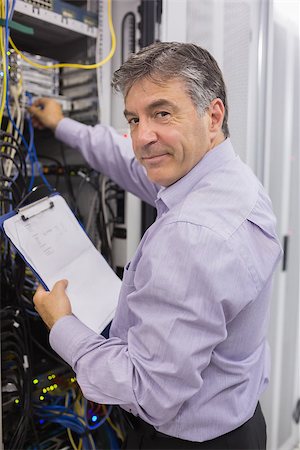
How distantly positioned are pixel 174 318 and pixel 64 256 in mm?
489

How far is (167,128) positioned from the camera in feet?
3.05

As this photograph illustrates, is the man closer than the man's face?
Yes

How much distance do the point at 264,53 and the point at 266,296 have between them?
3.73 feet

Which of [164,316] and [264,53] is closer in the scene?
[164,316]

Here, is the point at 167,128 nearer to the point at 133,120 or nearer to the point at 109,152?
the point at 133,120

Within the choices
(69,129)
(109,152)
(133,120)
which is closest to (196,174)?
(133,120)

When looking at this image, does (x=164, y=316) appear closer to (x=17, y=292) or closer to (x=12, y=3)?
(x=17, y=292)

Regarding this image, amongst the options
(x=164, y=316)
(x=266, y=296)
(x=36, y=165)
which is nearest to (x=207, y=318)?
(x=164, y=316)

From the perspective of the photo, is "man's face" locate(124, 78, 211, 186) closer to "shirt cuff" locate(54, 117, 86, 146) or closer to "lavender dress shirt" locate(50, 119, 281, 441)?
"lavender dress shirt" locate(50, 119, 281, 441)

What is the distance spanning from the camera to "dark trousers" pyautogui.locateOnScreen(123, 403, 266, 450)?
0.97 meters

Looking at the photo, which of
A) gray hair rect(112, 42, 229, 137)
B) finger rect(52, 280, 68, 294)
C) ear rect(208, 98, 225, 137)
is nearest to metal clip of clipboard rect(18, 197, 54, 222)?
finger rect(52, 280, 68, 294)

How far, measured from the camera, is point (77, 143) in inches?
57.1

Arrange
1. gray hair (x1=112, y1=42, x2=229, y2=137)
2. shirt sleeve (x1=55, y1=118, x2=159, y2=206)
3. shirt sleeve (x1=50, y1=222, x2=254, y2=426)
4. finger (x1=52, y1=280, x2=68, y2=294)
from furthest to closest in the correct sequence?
shirt sleeve (x1=55, y1=118, x2=159, y2=206), finger (x1=52, y1=280, x2=68, y2=294), gray hair (x1=112, y1=42, x2=229, y2=137), shirt sleeve (x1=50, y1=222, x2=254, y2=426)

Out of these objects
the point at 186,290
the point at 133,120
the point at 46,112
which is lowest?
the point at 186,290
